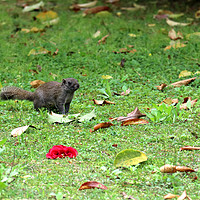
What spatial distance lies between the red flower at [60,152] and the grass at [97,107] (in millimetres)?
84

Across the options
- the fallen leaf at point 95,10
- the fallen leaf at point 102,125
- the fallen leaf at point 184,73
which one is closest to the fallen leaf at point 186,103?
the fallen leaf at point 184,73

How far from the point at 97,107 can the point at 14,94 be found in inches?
53.2

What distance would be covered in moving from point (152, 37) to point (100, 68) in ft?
6.22

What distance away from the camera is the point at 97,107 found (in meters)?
6.08

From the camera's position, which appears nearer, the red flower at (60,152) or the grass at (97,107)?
the grass at (97,107)

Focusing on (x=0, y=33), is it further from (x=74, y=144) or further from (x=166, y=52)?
(x=74, y=144)

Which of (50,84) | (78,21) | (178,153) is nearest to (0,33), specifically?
(78,21)

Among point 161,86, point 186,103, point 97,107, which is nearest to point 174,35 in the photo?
point 161,86

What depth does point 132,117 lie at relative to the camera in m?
5.39

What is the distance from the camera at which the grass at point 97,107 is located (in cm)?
360

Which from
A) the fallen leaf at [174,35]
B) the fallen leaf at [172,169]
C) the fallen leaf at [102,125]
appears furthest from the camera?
the fallen leaf at [174,35]

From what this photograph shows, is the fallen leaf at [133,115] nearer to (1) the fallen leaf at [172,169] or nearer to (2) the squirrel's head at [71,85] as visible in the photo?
(2) the squirrel's head at [71,85]

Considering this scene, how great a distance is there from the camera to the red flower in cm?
408

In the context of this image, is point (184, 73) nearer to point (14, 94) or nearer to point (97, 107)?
point (97, 107)
